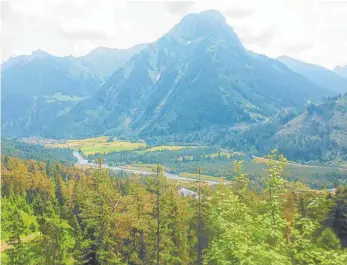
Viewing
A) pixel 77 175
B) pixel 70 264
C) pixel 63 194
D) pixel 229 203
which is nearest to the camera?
pixel 229 203

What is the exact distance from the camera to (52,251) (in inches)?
2167

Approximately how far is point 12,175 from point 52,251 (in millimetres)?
61345

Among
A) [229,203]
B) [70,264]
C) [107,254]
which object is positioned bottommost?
[70,264]

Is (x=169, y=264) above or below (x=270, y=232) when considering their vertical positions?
below

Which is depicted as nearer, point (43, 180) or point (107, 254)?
point (107, 254)

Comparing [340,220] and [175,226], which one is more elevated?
[175,226]

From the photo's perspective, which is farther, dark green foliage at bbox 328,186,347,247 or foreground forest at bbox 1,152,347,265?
dark green foliage at bbox 328,186,347,247

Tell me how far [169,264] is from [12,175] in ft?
232

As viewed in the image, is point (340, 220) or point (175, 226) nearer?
point (175, 226)

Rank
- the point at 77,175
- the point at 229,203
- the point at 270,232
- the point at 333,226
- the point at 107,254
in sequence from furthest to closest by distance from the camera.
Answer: the point at 77,175
the point at 333,226
the point at 107,254
the point at 229,203
the point at 270,232

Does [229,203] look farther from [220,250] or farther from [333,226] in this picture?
[333,226]

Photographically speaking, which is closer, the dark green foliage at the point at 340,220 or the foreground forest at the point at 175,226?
the foreground forest at the point at 175,226

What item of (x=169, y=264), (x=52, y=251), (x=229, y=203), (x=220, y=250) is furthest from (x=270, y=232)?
(x=52, y=251)

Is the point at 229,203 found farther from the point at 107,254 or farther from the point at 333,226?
the point at 333,226
